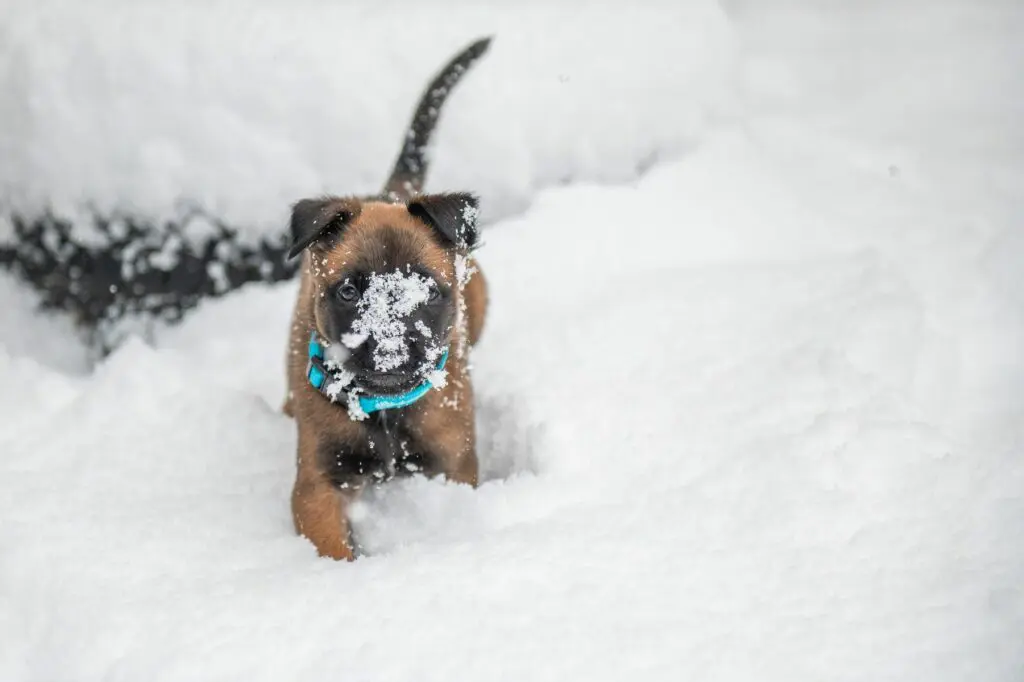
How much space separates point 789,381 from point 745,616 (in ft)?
4.07

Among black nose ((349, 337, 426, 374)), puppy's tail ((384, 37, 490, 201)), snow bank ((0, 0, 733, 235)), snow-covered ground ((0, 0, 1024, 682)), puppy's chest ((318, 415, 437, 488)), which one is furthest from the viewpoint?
snow bank ((0, 0, 733, 235))

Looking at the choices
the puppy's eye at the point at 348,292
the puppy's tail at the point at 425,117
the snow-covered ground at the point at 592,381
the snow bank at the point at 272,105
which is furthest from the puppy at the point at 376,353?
the snow bank at the point at 272,105

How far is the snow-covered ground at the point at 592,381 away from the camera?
2264mm

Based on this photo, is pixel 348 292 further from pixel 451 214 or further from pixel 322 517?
pixel 322 517

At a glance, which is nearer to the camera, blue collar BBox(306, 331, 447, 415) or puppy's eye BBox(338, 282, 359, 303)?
puppy's eye BBox(338, 282, 359, 303)

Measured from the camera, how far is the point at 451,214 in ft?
9.23

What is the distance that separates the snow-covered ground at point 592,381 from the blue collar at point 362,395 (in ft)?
1.44

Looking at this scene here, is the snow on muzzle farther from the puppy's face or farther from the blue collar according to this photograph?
the blue collar

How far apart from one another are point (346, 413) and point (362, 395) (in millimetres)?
140

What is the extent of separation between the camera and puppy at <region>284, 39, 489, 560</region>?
2.60m

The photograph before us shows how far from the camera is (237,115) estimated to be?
14.7ft

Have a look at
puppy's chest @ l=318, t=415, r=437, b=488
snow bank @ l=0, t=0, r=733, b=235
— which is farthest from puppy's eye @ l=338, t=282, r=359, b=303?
snow bank @ l=0, t=0, r=733, b=235

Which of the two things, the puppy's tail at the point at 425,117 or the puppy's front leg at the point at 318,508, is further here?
the puppy's tail at the point at 425,117

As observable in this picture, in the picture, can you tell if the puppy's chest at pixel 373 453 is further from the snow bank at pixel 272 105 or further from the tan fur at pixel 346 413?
the snow bank at pixel 272 105
